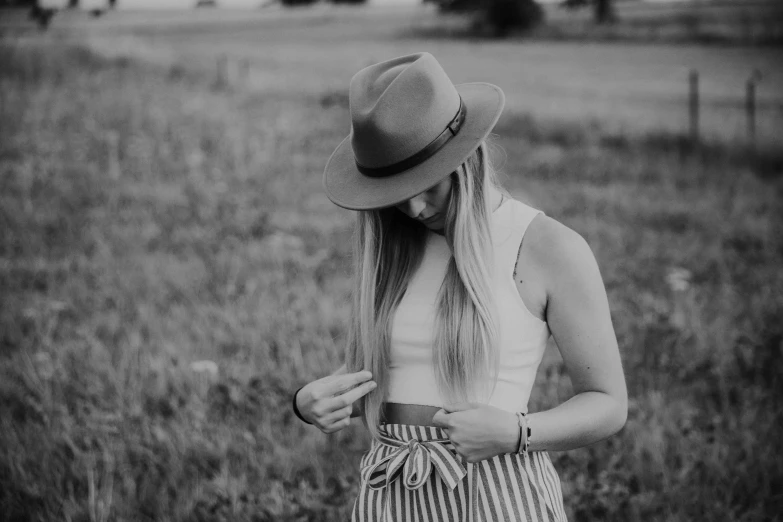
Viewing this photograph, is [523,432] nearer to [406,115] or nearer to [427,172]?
[427,172]

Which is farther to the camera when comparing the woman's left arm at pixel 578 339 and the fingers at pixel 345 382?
the fingers at pixel 345 382

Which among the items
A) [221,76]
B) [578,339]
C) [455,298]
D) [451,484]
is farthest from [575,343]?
[221,76]

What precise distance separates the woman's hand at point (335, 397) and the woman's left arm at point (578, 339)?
0.39 metres

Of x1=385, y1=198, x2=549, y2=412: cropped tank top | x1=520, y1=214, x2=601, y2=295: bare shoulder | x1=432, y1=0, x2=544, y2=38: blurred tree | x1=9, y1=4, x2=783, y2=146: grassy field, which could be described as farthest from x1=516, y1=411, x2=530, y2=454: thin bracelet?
x1=432, y1=0, x2=544, y2=38: blurred tree

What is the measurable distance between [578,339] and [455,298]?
28 centimetres

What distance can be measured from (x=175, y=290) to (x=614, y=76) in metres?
18.7

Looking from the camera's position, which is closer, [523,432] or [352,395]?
[523,432]

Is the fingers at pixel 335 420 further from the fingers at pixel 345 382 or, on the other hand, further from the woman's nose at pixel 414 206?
the woman's nose at pixel 414 206

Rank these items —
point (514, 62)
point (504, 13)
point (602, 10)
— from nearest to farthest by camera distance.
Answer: point (514, 62), point (602, 10), point (504, 13)

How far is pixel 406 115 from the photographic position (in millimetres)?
1479

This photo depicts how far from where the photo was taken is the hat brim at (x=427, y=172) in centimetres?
143

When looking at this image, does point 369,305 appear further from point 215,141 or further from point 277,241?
point 215,141

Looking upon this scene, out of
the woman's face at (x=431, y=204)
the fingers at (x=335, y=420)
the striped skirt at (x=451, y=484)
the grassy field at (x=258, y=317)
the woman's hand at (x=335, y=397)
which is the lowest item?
the grassy field at (x=258, y=317)

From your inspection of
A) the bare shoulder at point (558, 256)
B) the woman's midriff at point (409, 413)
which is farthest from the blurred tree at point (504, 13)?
the woman's midriff at point (409, 413)
